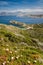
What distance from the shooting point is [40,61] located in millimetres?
16594

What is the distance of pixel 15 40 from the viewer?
2834cm

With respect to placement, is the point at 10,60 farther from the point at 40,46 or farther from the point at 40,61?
the point at 40,46

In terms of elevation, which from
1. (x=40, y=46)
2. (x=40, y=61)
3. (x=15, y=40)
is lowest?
(x=40, y=46)

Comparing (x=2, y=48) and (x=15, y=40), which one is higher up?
(x=2, y=48)

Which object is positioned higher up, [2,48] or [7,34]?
[2,48]

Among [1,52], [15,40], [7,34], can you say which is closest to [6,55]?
[1,52]

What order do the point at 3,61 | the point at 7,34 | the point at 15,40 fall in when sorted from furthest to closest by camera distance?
the point at 7,34, the point at 15,40, the point at 3,61

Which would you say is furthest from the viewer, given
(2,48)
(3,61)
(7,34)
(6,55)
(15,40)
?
(7,34)

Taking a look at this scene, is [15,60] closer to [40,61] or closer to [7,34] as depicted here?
[40,61]

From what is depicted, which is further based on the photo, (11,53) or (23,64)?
(11,53)

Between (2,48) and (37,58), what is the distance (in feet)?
11.8

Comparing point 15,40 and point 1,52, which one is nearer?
point 1,52

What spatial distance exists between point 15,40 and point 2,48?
10.9 meters

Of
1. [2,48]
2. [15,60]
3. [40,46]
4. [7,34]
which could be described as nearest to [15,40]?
[7,34]
